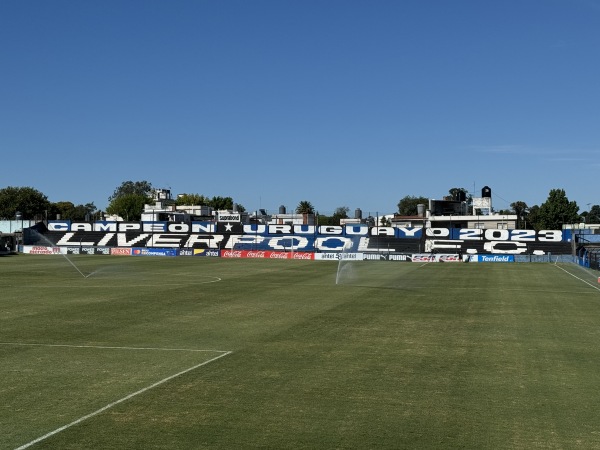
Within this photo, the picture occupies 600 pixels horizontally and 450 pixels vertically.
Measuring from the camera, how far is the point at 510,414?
13344 millimetres

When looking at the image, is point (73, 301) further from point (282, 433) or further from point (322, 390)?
point (282, 433)

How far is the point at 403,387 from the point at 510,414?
273cm

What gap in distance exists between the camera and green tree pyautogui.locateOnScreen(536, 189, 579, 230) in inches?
6053

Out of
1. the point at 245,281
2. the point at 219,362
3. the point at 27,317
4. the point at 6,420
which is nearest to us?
the point at 6,420

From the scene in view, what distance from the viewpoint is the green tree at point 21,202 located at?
185125 mm

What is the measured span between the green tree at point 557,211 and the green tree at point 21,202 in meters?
125

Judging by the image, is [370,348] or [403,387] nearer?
[403,387]

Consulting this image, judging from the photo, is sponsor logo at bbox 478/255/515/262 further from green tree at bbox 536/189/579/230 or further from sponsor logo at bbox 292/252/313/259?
green tree at bbox 536/189/579/230

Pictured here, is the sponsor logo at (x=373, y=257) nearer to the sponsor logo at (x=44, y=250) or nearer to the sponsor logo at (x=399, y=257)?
the sponsor logo at (x=399, y=257)

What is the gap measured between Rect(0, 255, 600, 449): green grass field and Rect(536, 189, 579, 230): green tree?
416 feet

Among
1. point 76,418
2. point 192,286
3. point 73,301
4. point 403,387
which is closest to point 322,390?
point 403,387

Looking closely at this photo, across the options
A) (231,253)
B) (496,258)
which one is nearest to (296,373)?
(496,258)

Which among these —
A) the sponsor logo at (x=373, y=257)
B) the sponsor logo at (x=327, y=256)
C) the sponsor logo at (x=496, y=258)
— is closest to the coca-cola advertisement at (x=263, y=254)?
the sponsor logo at (x=327, y=256)

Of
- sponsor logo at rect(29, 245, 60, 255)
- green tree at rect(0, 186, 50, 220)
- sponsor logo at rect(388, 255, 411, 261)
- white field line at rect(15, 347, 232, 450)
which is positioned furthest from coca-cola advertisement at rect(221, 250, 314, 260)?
green tree at rect(0, 186, 50, 220)
